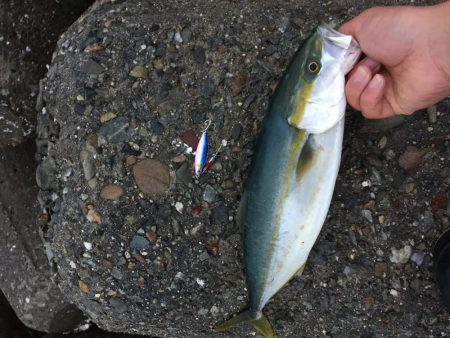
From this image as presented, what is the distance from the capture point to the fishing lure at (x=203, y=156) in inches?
110

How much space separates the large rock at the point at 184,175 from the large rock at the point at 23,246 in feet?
2.08

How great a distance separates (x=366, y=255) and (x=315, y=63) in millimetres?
1225

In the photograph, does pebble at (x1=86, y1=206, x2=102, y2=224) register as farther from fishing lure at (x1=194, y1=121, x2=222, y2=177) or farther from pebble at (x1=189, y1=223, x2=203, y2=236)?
fishing lure at (x1=194, y1=121, x2=222, y2=177)

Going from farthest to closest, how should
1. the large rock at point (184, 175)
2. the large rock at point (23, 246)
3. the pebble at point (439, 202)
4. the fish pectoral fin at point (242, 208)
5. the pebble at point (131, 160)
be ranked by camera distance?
the large rock at point (23, 246) → the pebble at point (131, 160) → the large rock at point (184, 175) → the pebble at point (439, 202) → the fish pectoral fin at point (242, 208)

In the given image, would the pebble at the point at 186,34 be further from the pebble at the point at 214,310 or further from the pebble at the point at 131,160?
the pebble at the point at 214,310

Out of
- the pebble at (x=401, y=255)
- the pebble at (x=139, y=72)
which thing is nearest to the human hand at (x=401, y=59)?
the pebble at (x=401, y=255)

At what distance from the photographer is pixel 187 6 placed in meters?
3.01

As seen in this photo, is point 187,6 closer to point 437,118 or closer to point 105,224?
point 105,224

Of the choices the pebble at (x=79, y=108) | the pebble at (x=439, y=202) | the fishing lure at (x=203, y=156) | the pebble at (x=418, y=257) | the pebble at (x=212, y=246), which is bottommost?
the pebble at (x=418, y=257)

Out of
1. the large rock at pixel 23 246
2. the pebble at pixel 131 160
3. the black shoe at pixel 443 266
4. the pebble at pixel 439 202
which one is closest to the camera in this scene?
the black shoe at pixel 443 266

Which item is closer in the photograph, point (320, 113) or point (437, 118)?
point (320, 113)

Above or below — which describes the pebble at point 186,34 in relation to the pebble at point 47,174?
above

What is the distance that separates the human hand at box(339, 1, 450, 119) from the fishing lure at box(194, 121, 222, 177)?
859mm

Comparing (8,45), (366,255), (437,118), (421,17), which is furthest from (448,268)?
(8,45)
